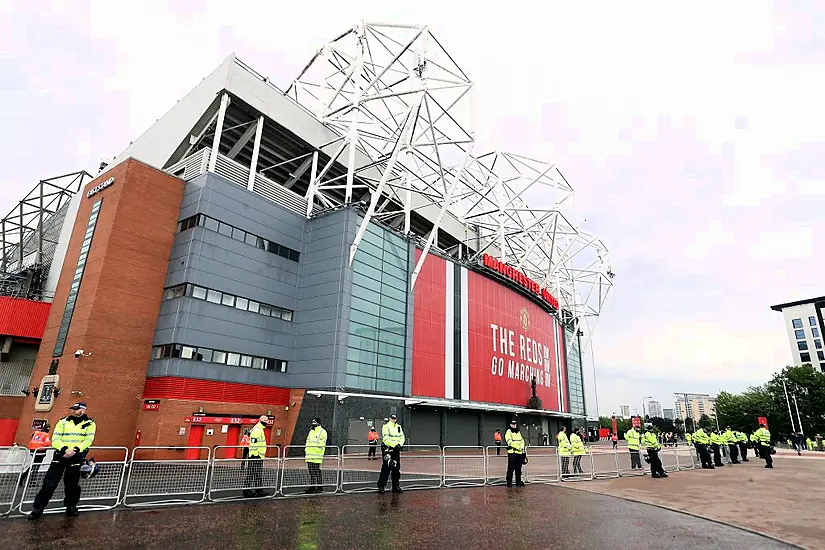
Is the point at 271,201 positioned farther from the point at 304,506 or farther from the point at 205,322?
the point at 304,506

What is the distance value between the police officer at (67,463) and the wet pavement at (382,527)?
32cm

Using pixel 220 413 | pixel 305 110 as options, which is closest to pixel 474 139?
pixel 305 110

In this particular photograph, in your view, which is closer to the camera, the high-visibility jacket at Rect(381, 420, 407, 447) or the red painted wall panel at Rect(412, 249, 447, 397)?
the high-visibility jacket at Rect(381, 420, 407, 447)

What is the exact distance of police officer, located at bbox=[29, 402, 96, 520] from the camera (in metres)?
8.48

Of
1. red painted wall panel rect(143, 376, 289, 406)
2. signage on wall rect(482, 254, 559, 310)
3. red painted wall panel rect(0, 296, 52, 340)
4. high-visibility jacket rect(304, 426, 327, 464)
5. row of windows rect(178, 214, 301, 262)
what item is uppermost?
signage on wall rect(482, 254, 559, 310)

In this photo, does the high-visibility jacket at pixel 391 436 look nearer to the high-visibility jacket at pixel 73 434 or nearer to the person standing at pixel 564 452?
the high-visibility jacket at pixel 73 434

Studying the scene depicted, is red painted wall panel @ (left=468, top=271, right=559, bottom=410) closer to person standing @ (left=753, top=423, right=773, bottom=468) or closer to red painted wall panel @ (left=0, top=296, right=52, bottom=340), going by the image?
person standing @ (left=753, top=423, right=773, bottom=468)

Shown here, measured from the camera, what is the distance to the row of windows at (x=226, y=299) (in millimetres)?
26656

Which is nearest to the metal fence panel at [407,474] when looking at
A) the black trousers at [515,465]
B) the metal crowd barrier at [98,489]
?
the black trousers at [515,465]

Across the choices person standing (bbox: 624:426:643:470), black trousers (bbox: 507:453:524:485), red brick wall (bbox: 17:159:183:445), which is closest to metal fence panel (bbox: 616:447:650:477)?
person standing (bbox: 624:426:643:470)

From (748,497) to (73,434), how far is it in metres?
16.7

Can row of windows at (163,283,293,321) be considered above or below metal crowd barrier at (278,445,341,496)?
above

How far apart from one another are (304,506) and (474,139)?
101 ft

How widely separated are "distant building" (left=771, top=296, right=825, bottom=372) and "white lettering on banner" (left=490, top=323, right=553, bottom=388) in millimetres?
88481
